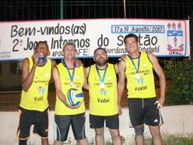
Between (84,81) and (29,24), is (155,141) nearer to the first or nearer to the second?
(84,81)

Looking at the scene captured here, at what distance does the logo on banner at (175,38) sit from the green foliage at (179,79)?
317mm

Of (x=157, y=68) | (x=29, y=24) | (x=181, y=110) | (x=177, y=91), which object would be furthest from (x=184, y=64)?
(x=29, y=24)

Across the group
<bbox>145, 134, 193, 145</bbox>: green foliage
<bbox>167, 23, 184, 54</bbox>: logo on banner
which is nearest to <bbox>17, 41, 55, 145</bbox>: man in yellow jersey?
<bbox>145, 134, 193, 145</bbox>: green foliage

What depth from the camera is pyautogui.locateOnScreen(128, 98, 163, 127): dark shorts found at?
5.28 meters

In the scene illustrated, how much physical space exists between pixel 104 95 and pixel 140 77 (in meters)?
0.70

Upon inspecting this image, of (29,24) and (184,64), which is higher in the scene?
(29,24)

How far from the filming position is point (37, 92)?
5.15 m

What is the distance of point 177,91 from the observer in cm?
739

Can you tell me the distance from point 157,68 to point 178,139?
7.31 ft

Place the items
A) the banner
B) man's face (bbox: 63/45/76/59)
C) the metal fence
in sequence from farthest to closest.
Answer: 1. the metal fence
2. the banner
3. man's face (bbox: 63/45/76/59)

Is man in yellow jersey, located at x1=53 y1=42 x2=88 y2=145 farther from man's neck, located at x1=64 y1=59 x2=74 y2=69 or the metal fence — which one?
the metal fence

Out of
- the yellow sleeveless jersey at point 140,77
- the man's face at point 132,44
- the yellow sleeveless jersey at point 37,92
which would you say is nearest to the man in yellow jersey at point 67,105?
the yellow sleeveless jersey at point 37,92

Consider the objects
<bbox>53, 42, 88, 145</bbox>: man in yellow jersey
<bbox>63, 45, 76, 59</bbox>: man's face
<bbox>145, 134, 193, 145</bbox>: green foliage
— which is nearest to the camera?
<bbox>53, 42, 88, 145</bbox>: man in yellow jersey

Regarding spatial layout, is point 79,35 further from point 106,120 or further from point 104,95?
point 106,120
